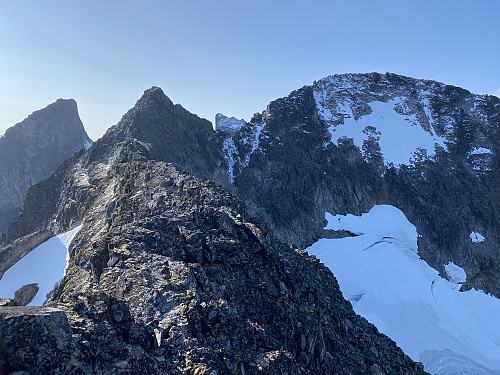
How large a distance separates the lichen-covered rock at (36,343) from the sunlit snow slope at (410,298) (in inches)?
1730

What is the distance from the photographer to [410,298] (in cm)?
5278

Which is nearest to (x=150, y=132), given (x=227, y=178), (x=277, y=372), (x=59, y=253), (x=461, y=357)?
(x=227, y=178)

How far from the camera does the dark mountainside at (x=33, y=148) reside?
9681 centimetres

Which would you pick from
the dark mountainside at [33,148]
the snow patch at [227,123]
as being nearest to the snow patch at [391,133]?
the snow patch at [227,123]

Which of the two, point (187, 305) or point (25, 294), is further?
point (25, 294)

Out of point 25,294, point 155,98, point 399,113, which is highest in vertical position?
point 399,113

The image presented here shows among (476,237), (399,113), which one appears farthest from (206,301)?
(399,113)

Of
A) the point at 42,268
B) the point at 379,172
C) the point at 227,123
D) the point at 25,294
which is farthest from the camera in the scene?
the point at 227,123

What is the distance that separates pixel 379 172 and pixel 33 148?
9496 centimetres

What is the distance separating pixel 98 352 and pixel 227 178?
59.7m

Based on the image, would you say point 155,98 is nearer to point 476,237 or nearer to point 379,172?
point 379,172

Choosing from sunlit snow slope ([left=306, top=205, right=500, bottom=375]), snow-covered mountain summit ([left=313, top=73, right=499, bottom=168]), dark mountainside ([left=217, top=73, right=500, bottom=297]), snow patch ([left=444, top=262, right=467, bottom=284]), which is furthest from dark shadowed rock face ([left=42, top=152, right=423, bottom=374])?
snow-covered mountain summit ([left=313, top=73, right=499, bottom=168])

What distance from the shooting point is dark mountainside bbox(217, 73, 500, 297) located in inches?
2635

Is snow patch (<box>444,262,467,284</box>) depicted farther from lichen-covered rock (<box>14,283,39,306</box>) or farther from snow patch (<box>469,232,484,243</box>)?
lichen-covered rock (<box>14,283,39,306</box>)
